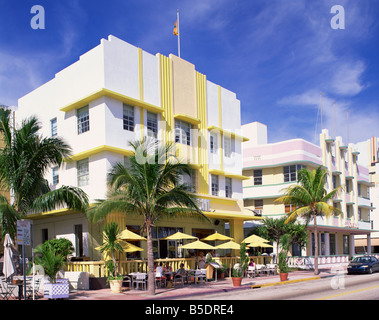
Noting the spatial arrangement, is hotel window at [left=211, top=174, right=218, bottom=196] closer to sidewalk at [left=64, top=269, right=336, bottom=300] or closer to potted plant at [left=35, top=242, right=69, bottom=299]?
sidewalk at [left=64, top=269, right=336, bottom=300]

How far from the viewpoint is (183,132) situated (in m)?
29.1

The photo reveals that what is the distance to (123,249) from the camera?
72.4ft

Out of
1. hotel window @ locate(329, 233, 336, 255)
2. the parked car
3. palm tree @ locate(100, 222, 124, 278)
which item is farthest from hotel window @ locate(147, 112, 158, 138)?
hotel window @ locate(329, 233, 336, 255)

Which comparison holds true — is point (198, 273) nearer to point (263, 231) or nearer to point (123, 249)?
point (123, 249)

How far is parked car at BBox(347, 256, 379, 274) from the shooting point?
1176 inches

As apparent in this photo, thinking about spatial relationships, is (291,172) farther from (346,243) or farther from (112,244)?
(112,244)

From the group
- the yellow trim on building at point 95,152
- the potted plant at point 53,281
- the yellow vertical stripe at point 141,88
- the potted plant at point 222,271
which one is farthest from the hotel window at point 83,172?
the potted plant at point 222,271

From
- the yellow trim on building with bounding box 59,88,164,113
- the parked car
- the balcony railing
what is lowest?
the parked car

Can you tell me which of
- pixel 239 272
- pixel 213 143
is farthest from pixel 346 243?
pixel 239 272

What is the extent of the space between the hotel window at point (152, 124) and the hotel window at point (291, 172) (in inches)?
739

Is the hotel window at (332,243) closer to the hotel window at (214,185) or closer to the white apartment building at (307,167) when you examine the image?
the white apartment building at (307,167)

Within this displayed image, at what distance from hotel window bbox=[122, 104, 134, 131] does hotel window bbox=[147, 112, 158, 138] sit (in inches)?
50.2

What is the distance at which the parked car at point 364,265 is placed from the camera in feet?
98.0
